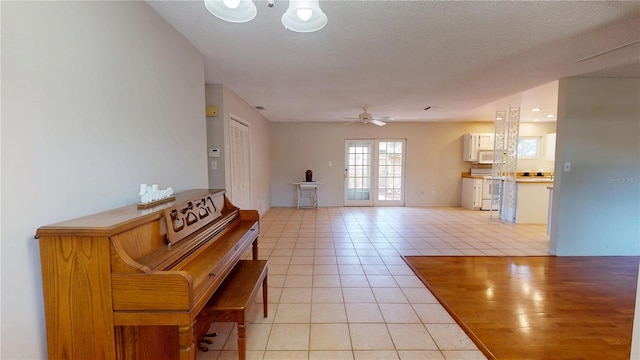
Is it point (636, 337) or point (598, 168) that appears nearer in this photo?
point (636, 337)

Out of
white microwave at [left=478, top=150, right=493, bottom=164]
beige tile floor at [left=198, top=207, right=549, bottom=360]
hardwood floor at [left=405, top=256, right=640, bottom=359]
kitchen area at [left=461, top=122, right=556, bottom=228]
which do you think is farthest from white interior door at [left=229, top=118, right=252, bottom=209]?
white microwave at [left=478, top=150, right=493, bottom=164]

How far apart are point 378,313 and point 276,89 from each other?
9.96ft

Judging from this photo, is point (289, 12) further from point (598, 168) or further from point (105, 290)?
point (598, 168)

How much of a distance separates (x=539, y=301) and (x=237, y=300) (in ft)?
8.61

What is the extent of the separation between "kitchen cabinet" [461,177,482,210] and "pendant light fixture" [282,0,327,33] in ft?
21.5

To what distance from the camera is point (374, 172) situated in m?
7.16

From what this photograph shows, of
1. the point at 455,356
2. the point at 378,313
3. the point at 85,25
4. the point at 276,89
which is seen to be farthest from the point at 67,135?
the point at 276,89

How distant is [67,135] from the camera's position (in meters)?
1.19

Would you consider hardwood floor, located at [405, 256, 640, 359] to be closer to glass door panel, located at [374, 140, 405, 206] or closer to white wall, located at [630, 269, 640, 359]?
white wall, located at [630, 269, 640, 359]

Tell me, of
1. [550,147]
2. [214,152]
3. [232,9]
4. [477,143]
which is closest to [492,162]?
[477,143]

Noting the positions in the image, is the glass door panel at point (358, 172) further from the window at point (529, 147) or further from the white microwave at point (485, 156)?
the window at point (529, 147)

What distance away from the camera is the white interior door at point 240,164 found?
3877 millimetres

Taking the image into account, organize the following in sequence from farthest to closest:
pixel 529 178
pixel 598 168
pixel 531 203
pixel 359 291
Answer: pixel 529 178 → pixel 531 203 → pixel 598 168 → pixel 359 291

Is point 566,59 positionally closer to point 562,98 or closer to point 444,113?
point 562,98
